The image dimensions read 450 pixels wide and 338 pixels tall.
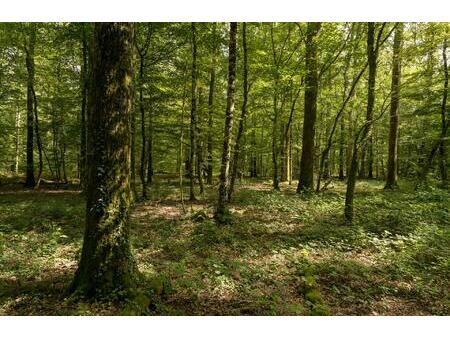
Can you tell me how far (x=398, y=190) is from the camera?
1582 cm

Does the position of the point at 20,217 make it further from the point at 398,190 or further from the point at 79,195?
the point at 398,190

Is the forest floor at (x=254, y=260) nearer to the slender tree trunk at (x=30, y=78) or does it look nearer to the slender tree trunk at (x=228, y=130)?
the slender tree trunk at (x=228, y=130)

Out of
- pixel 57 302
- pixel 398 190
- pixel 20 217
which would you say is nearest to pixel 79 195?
pixel 20 217

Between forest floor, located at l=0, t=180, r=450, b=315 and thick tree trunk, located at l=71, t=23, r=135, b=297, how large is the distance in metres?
0.39

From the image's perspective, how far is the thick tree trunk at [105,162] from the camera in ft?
15.5

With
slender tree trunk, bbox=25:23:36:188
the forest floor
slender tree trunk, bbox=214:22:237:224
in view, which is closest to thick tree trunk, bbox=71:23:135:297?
the forest floor

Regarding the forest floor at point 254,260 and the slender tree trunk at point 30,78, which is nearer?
the forest floor at point 254,260

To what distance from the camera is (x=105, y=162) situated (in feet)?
15.6

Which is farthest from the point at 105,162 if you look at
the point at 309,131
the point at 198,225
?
the point at 309,131

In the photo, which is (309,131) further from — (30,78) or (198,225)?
(30,78)

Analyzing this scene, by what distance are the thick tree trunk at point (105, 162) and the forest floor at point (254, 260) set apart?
386 mm

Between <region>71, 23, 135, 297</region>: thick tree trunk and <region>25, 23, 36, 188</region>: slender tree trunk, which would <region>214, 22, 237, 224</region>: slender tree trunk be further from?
<region>25, 23, 36, 188</region>: slender tree trunk

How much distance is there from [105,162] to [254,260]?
4097mm

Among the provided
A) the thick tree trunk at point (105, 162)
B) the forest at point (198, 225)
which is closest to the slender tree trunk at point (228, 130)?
the forest at point (198, 225)
